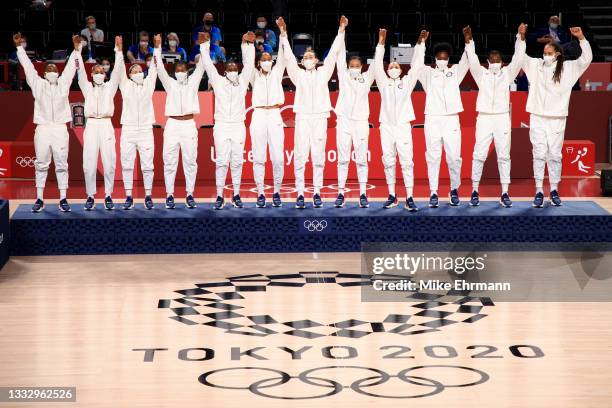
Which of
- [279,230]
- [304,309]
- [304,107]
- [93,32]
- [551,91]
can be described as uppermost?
[93,32]

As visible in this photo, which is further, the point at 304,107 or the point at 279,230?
the point at 304,107

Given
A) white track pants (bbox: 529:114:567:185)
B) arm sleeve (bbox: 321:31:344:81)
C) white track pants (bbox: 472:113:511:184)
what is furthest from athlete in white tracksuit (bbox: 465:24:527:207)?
arm sleeve (bbox: 321:31:344:81)

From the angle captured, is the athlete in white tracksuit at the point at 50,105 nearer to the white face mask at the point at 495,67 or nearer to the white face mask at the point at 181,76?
the white face mask at the point at 181,76

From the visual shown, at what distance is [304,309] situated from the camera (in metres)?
9.49

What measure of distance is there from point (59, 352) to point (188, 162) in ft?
15.0

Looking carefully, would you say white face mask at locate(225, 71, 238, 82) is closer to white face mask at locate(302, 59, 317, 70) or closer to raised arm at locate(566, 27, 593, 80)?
white face mask at locate(302, 59, 317, 70)

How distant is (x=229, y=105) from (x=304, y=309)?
3.55 meters

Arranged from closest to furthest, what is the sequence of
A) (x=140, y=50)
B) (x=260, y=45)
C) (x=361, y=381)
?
1. (x=361, y=381)
2. (x=260, y=45)
3. (x=140, y=50)

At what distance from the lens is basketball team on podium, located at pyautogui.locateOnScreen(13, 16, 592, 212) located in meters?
12.0

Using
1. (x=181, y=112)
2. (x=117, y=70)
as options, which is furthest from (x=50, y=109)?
(x=181, y=112)

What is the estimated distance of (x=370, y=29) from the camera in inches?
800

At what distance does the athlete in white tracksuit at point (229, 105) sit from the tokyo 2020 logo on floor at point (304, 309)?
77.5 inches

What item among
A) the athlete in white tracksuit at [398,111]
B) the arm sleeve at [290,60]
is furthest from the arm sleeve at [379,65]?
the arm sleeve at [290,60]

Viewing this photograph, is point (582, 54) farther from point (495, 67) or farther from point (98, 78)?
point (98, 78)
